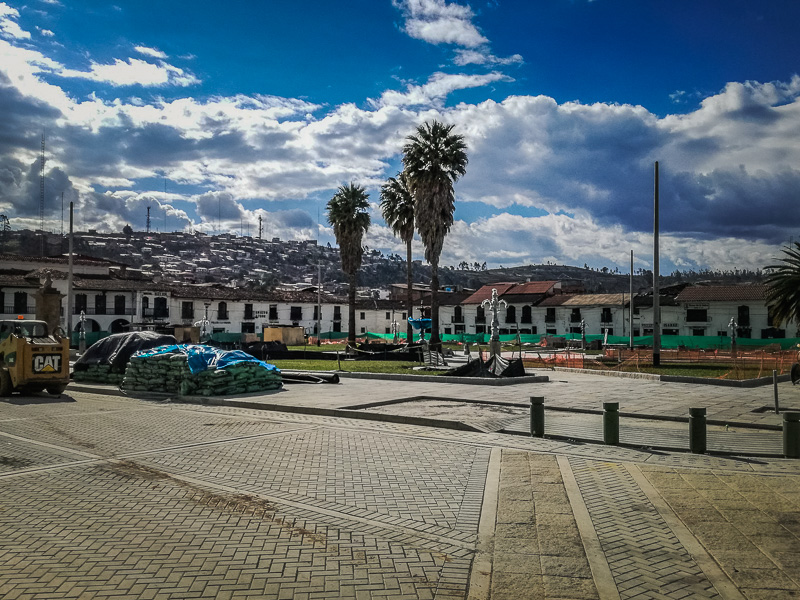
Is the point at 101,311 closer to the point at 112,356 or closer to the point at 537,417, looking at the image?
the point at 112,356

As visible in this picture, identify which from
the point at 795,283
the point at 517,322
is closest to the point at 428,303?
the point at 517,322

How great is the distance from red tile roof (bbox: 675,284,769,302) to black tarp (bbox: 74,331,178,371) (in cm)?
6073

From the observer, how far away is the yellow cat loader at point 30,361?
1789 cm

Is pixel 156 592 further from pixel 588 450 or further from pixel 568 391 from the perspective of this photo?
pixel 568 391

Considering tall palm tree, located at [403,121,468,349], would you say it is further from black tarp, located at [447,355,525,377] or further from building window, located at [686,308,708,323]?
building window, located at [686,308,708,323]

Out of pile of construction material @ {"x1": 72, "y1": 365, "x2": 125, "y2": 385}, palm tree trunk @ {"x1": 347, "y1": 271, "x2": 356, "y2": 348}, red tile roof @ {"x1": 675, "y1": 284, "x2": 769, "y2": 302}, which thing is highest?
red tile roof @ {"x1": 675, "y1": 284, "x2": 769, "y2": 302}

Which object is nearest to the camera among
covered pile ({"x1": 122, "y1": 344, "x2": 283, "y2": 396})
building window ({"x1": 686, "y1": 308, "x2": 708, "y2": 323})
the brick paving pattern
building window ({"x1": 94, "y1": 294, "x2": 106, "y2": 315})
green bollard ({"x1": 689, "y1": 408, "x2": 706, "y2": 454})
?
the brick paving pattern

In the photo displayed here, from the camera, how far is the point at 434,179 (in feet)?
133

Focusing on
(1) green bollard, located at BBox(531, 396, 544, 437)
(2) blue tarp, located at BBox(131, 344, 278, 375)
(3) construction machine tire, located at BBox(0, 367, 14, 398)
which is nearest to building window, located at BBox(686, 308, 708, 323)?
(2) blue tarp, located at BBox(131, 344, 278, 375)

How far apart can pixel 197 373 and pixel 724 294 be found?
209 ft

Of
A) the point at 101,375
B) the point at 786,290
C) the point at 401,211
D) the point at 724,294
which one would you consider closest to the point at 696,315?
the point at 724,294

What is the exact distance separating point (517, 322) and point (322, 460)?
233 feet

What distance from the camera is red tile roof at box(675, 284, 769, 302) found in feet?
215

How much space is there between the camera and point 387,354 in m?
37.0
